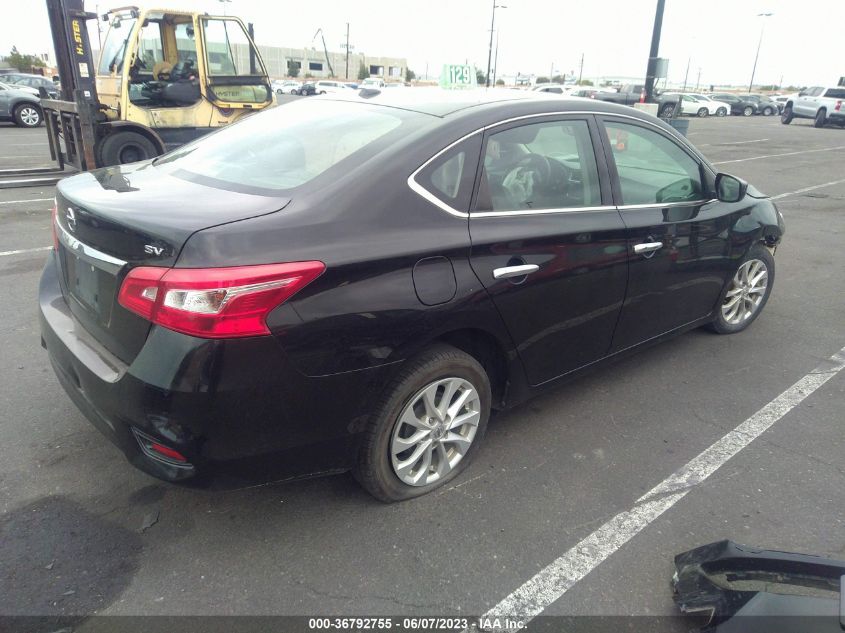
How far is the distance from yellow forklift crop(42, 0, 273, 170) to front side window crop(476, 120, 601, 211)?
784 centimetres

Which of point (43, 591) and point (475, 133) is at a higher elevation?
point (475, 133)

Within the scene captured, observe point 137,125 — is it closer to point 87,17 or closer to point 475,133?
point 87,17

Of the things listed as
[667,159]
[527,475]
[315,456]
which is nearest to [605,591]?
[527,475]

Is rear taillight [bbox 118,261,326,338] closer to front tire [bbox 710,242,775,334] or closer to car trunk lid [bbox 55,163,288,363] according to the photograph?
car trunk lid [bbox 55,163,288,363]

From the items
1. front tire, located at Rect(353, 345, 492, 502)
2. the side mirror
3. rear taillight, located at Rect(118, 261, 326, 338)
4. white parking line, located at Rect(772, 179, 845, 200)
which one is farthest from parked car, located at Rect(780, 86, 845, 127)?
rear taillight, located at Rect(118, 261, 326, 338)

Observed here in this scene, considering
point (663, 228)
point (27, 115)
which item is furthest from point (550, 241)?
point (27, 115)

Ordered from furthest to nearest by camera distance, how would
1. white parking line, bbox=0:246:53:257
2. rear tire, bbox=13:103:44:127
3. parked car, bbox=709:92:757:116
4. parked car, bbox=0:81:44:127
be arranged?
parked car, bbox=709:92:757:116, rear tire, bbox=13:103:44:127, parked car, bbox=0:81:44:127, white parking line, bbox=0:246:53:257

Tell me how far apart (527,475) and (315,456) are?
112 cm

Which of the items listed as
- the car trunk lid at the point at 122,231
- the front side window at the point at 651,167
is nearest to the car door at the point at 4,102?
the car trunk lid at the point at 122,231

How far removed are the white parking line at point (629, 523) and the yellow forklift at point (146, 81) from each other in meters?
8.72

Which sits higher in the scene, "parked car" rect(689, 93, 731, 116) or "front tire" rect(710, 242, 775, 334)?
"front tire" rect(710, 242, 775, 334)

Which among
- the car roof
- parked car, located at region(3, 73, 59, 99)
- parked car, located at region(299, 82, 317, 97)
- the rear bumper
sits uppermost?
the car roof

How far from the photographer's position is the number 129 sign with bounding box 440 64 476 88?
572 centimetres

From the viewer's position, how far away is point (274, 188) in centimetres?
250
